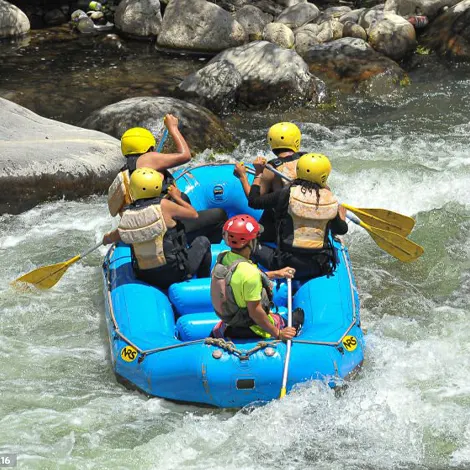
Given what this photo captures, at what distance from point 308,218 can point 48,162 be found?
146 inches

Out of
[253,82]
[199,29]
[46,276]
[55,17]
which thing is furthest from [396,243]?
[55,17]

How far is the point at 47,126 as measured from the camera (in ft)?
29.8

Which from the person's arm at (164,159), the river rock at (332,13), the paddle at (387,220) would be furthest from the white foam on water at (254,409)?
the river rock at (332,13)

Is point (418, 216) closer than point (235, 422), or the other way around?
point (235, 422)

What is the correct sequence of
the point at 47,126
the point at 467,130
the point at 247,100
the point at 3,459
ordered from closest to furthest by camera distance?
the point at 3,459
the point at 47,126
the point at 467,130
the point at 247,100

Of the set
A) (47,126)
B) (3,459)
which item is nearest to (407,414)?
(3,459)

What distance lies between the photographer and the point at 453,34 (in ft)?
41.0

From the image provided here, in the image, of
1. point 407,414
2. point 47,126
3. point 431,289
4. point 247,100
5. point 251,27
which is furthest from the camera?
point 251,27

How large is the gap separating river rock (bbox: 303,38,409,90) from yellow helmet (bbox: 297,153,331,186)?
19.9ft

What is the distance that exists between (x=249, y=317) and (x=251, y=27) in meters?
9.26

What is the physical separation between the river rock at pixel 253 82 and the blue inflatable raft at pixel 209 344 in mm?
4914

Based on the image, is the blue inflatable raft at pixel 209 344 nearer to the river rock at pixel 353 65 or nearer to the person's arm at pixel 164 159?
the person's arm at pixel 164 159

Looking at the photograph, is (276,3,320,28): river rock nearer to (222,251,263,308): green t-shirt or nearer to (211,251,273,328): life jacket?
(211,251,273,328): life jacket

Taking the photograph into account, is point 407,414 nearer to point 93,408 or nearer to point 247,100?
point 93,408
